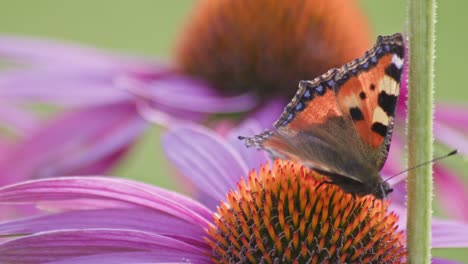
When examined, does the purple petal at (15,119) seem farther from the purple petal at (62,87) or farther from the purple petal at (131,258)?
the purple petal at (131,258)

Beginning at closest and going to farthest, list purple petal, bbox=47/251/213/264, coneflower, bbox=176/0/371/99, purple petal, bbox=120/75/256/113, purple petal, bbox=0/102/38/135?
purple petal, bbox=47/251/213/264
purple petal, bbox=120/75/256/113
coneflower, bbox=176/0/371/99
purple petal, bbox=0/102/38/135

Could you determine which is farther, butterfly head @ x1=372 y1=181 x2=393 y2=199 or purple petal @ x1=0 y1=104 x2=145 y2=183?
purple petal @ x1=0 y1=104 x2=145 y2=183

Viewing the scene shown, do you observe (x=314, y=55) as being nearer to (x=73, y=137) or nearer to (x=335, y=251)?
(x=73, y=137)

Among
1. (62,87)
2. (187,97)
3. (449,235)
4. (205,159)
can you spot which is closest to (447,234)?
(449,235)

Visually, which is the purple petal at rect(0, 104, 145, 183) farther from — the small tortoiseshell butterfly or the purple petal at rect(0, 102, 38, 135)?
the small tortoiseshell butterfly

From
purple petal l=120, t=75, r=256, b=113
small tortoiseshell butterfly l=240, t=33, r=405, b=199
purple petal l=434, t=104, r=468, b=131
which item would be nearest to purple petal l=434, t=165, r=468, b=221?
purple petal l=434, t=104, r=468, b=131

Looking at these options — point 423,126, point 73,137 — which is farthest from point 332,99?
point 73,137

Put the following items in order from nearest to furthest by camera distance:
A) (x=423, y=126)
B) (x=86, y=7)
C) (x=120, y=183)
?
(x=423, y=126), (x=120, y=183), (x=86, y=7)
